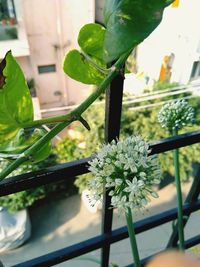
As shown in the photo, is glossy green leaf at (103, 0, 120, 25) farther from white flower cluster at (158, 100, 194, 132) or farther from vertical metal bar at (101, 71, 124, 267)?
white flower cluster at (158, 100, 194, 132)

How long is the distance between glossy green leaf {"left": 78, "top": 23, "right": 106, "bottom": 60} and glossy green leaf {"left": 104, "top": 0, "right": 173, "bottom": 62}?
0.23 ft

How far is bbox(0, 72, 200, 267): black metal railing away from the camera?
0.87 feet

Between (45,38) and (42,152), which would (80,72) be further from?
(45,38)

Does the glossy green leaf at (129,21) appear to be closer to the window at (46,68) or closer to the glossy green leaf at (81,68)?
the glossy green leaf at (81,68)

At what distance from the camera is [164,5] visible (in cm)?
15

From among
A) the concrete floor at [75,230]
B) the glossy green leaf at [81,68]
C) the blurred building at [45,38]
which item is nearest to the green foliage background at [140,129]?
the concrete floor at [75,230]

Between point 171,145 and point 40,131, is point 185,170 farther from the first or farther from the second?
point 40,131

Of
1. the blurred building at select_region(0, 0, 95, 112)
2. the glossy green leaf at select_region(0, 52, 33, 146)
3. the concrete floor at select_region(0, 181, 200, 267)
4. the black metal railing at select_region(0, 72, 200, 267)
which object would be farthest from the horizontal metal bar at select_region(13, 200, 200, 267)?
the blurred building at select_region(0, 0, 95, 112)

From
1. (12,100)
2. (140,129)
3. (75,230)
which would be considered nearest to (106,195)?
(12,100)

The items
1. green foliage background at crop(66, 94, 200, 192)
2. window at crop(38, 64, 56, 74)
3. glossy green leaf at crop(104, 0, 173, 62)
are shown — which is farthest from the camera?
window at crop(38, 64, 56, 74)

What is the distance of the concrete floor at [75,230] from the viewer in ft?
5.39

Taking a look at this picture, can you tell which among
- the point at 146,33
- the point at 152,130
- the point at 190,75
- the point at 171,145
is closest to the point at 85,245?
the point at 171,145

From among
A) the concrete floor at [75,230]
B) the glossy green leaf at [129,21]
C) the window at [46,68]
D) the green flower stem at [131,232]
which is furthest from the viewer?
the window at [46,68]

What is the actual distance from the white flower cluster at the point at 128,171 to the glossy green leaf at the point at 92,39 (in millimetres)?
90
